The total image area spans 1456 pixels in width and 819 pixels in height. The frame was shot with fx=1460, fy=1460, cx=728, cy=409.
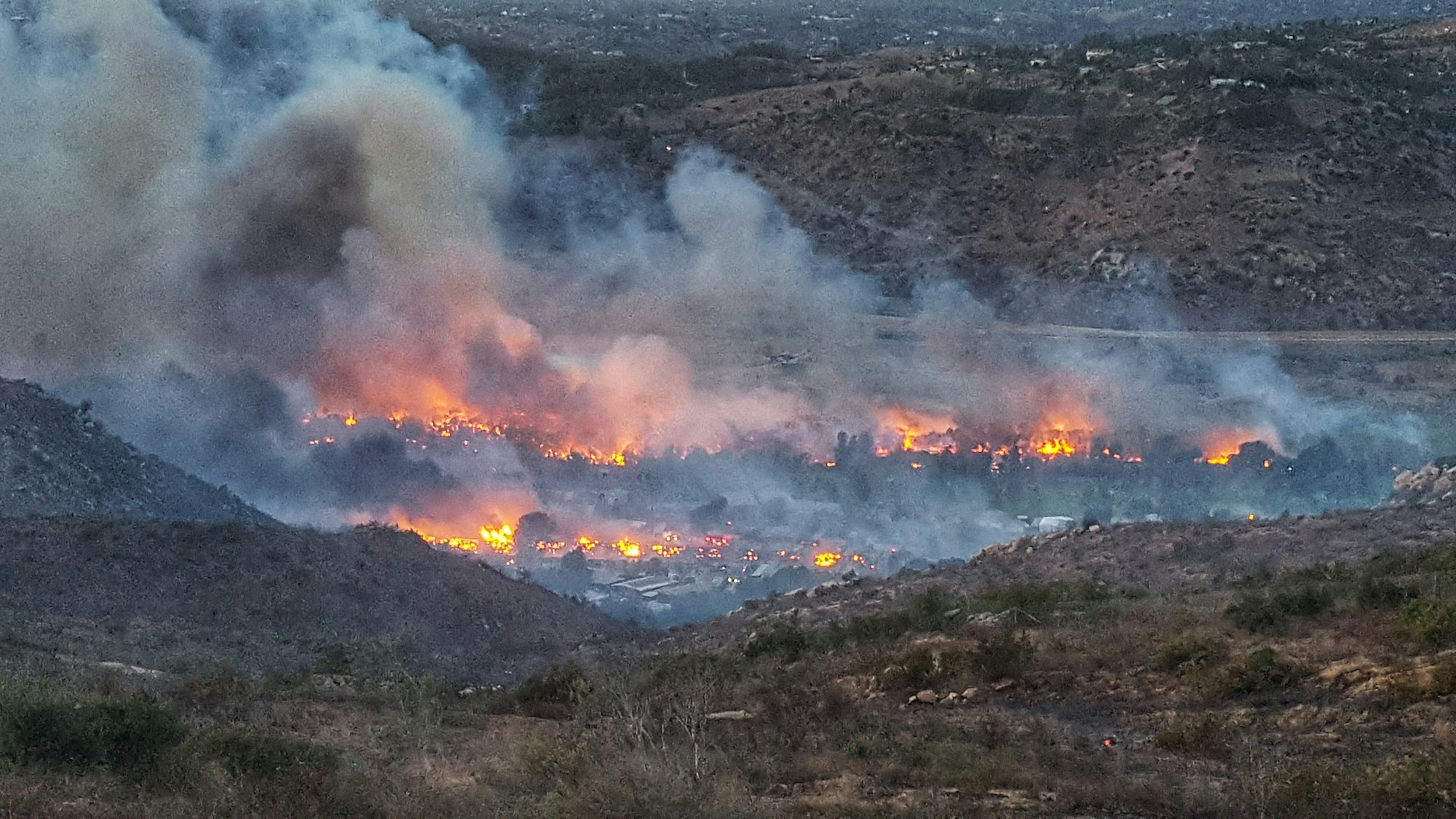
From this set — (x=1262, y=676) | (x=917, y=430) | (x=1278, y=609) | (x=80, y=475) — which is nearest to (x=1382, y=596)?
(x=1278, y=609)

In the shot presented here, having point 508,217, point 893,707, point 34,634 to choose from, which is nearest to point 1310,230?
point 508,217

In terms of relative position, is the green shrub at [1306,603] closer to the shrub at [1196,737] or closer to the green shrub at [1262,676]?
the green shrub at [1262,676]

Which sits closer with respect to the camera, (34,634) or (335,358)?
(34,634)

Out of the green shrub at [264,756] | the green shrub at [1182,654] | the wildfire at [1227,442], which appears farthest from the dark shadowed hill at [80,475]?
the wildfire at [1227,442]

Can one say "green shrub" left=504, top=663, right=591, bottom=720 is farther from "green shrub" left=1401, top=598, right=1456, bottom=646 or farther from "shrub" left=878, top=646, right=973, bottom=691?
"green shrub" left=1401, top=598, right=1456, bottom=646

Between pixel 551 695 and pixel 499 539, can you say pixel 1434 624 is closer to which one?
pixel 551 695

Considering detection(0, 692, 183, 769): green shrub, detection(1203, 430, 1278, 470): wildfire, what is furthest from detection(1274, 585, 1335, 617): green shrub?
detection(1203, 430, 1278, 470): wildfire

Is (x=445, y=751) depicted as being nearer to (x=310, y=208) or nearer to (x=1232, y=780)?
(x=1232, y=780)
